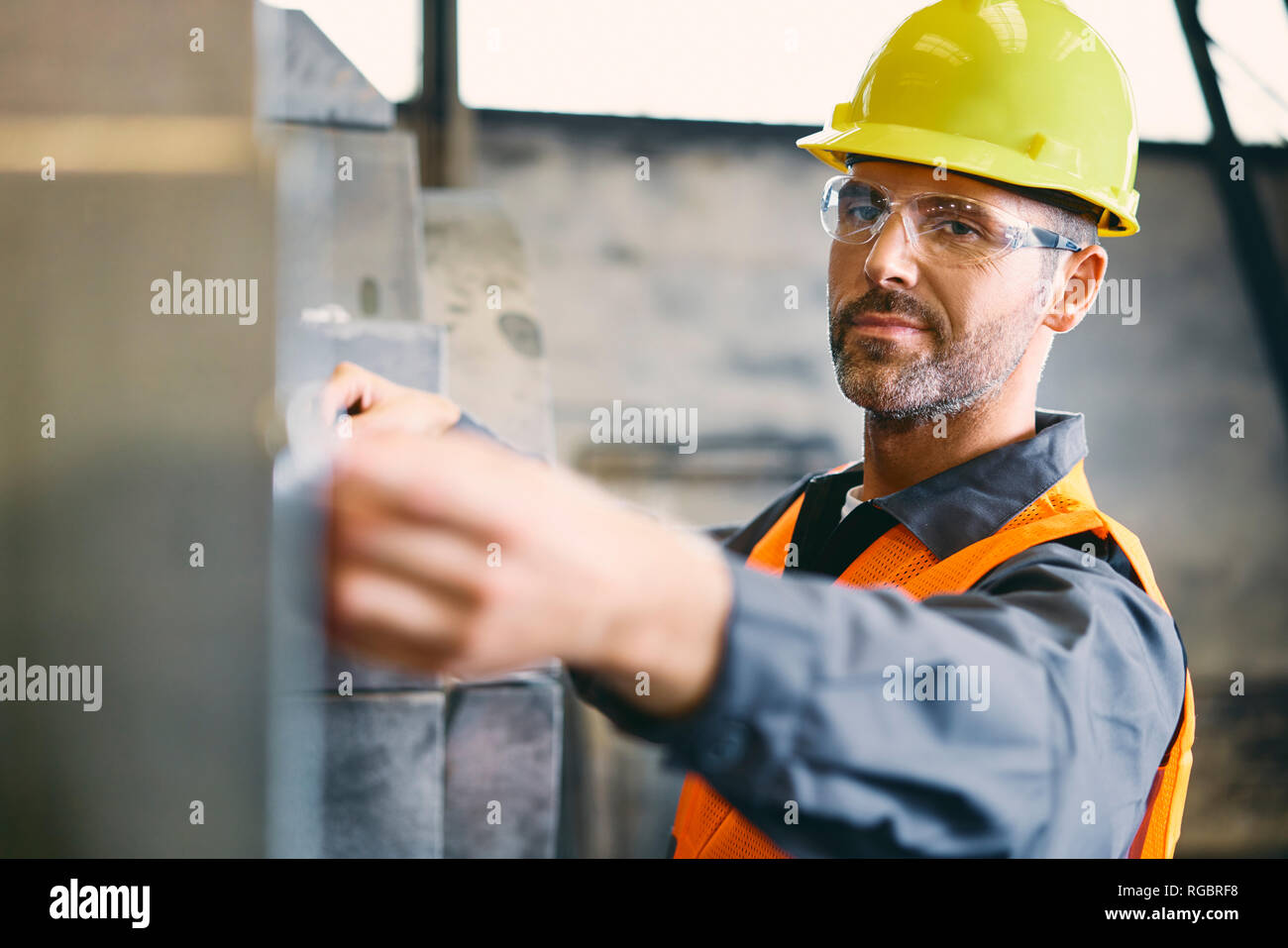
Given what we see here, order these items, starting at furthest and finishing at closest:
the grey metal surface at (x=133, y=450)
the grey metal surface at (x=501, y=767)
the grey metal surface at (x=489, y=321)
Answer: the grey metal surface at (x=489, y=321) → the grey metal surface at (x=501, y=767) → the grey metal surface at (x=133, y=450)

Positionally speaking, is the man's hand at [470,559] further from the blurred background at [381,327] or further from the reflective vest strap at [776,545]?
the reflective vest strap at [776,545]

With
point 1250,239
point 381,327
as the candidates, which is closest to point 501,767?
point 381,327

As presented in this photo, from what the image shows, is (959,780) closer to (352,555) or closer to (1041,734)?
(1041,734)

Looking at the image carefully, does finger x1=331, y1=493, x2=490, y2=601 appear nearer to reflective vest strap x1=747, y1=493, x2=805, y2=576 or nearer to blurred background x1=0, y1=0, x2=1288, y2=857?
blurred background x1=0, y1=0, x2=1288, y2=857

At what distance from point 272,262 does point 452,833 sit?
1167 millimetres

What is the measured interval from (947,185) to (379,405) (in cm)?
79

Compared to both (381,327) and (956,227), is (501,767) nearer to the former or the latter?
(381,327)

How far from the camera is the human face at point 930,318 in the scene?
3.81 feet

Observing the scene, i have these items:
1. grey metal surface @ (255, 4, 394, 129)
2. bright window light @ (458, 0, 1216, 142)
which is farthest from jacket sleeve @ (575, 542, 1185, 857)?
bright window light @ (458, 0, 1216, 142)

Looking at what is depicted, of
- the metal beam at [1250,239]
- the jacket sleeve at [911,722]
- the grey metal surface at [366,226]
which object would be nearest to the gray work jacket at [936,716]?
the jacket sleeve at [911,722]

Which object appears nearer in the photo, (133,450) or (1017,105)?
(133,450)

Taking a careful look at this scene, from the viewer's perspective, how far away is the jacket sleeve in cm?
50

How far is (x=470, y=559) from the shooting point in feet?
1.25
